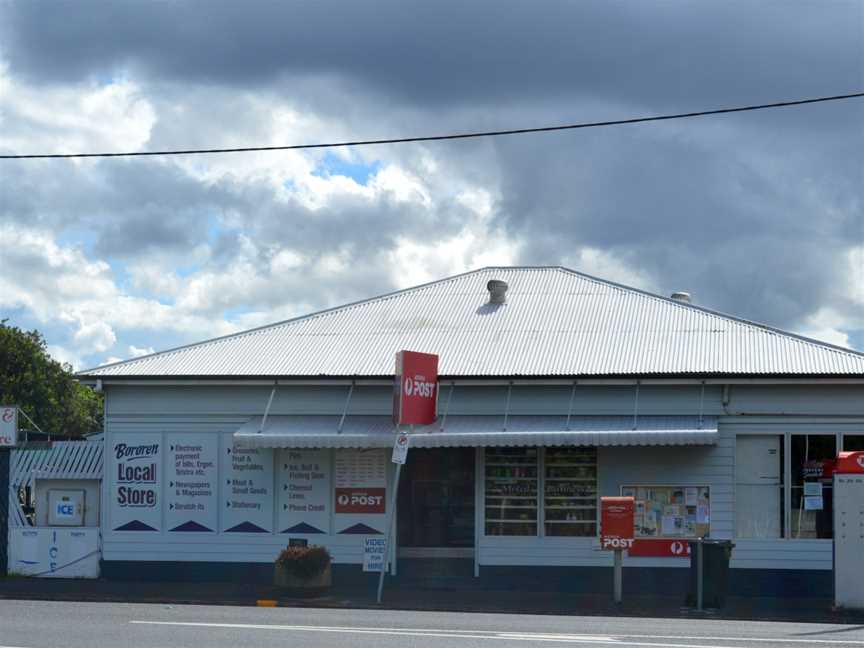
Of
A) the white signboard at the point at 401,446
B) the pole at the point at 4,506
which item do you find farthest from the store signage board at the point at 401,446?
the pole at the point at 4,506

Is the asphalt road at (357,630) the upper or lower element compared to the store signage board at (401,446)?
lower

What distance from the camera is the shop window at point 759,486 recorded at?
22.0 m

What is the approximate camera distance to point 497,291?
26.5m

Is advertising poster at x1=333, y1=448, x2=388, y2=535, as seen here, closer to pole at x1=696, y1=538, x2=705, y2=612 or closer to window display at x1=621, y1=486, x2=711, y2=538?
window display at x1=621, y1=486, x2=711, y2=538

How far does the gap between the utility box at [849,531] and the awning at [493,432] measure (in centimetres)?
233

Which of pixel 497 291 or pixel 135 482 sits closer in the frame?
pixel 135 482

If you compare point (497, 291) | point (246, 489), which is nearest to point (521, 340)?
point (497, 291)

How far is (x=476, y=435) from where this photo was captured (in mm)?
21672

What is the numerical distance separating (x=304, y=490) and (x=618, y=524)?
20.0 feet

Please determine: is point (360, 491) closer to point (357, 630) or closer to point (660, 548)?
point (660, 548)

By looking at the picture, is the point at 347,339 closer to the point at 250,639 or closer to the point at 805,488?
the point at 805,488

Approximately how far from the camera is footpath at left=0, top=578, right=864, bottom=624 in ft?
61.7

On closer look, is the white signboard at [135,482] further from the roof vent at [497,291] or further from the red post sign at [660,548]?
the red post sign at [660,548]

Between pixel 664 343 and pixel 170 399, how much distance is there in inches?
347
